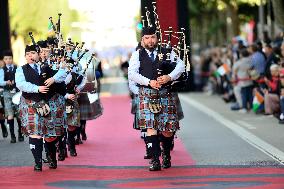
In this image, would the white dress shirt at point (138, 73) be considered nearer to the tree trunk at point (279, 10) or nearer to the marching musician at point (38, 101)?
the marching musician at point (38, 101)

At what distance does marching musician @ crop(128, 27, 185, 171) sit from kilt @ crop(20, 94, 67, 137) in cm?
110

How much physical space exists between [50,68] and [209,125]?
876 centimetres

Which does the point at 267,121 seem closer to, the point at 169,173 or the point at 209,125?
the point at 209,125

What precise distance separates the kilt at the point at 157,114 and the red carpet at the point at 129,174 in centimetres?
57

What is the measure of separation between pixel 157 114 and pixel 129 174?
0.90 meters

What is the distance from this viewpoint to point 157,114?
43.8ft

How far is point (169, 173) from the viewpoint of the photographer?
42.5 feet

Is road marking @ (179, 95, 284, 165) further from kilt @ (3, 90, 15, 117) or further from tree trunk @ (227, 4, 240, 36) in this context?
tree trunk @ (227, 4, 240, 36)

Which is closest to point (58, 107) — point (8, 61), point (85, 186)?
point (85, 186)

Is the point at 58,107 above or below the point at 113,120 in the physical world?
above

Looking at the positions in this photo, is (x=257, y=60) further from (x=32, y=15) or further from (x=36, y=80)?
(x=32, y=15)

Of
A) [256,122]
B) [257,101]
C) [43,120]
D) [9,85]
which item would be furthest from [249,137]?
[257,101]

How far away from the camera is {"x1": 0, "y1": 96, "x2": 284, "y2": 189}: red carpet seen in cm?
1180

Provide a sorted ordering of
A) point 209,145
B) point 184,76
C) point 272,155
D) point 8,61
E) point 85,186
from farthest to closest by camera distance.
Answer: point 8,61, point 209,145, point 272,155, point 184,76, point 85,186
